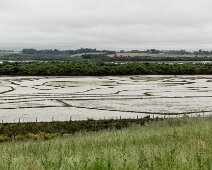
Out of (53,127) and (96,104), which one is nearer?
(53,127)

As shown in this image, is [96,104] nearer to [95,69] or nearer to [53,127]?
[53,127]

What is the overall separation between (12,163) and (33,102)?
73.9ft

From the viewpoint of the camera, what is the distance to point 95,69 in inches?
2361

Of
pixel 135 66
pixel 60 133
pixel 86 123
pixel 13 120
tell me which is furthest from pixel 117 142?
pixel 135 66

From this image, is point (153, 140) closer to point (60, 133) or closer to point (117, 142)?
point (117, 142)

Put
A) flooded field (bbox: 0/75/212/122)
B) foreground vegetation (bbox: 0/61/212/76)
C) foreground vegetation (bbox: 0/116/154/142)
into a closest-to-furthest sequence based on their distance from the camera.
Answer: foreground vegetation (bbox: 0/116/154/142) → flooded field (bbox: 0/75/212/122) → foreground vegetation (bbox: 0/61/212/76)

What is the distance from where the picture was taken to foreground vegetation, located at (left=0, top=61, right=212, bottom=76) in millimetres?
58781

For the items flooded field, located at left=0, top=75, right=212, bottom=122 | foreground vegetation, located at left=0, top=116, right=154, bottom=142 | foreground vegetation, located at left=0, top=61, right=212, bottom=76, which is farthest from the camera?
foreground vegetation, located at left=0, top=61, right=212, bottom=76

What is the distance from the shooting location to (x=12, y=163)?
4453mm

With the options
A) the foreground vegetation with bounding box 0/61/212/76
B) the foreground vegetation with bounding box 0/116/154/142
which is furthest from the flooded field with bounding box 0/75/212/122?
the foreground vegetation with bounding box 0/61/212/76

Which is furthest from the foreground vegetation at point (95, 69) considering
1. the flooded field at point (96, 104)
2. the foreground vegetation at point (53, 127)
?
the foreground vegetation at point (53, 127)

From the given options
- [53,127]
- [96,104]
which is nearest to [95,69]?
[96,104]

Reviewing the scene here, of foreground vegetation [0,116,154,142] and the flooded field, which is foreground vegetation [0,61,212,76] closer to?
the flooded field

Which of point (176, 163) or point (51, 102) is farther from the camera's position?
point (51, 102)
